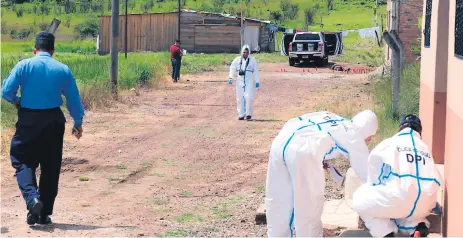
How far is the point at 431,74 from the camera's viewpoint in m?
9.53

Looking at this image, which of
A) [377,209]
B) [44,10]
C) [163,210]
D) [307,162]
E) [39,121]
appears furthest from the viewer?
[44,10]

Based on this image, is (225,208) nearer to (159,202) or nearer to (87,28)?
(159,202)

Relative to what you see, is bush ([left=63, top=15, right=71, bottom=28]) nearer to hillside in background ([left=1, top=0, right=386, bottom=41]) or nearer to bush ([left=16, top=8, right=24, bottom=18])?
hillside in background ([left=1, top=0, right=386, bottom=41])

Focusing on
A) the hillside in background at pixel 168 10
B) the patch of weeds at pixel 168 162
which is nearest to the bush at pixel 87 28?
the hillside in background at pixel 168 10

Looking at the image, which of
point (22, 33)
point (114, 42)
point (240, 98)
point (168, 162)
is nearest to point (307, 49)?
point (114, 42)

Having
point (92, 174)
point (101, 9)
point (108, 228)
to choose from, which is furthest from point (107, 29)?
point (108, 228)

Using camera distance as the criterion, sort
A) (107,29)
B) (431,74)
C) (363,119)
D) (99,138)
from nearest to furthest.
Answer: (363,119), (431,74), (99,138), (107,29)

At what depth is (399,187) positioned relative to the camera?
251 inches

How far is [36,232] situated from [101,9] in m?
69.2

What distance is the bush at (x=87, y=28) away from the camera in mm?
68625

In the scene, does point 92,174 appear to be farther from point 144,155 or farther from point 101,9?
point 101,9

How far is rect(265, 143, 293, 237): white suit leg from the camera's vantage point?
6926mm

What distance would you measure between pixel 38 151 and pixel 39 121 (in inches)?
12.3

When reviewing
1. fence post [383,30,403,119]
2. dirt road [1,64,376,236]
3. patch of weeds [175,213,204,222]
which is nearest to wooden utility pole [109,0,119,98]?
dirt road [1,64,376,236]
